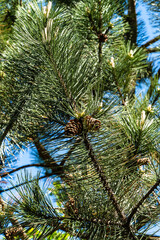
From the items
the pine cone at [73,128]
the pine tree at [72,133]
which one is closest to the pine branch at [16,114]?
the pine tree at [72,133]

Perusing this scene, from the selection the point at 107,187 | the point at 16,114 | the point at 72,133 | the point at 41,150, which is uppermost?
the point at 41,150

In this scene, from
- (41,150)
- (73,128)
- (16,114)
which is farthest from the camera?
(41,150)

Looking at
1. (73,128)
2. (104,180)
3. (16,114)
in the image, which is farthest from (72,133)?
(16,114)

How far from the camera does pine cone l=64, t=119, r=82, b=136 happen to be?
23.7 inches

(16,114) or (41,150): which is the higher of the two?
(41,150)

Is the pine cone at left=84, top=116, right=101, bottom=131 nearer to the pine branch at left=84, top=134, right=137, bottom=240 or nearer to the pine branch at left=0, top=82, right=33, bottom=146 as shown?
the pine branch at left=84, top=134, right=137, bottom=240

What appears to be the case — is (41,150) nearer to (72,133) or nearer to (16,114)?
(16,114)

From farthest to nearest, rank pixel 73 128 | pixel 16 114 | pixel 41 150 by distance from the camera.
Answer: pixel 41 150 < pixel 16 114 < pixel 73 128

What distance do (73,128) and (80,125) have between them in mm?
19

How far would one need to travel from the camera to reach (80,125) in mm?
610

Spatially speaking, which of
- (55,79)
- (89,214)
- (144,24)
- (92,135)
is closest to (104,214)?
(89,214)

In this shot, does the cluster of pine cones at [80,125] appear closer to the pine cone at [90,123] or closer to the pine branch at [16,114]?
the pine cone at [90,123]

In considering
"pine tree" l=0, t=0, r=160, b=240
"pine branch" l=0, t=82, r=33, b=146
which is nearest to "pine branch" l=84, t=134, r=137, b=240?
"pine tree" l=0, t=0, r=160, b=240

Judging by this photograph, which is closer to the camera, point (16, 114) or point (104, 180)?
point (104, 180)
